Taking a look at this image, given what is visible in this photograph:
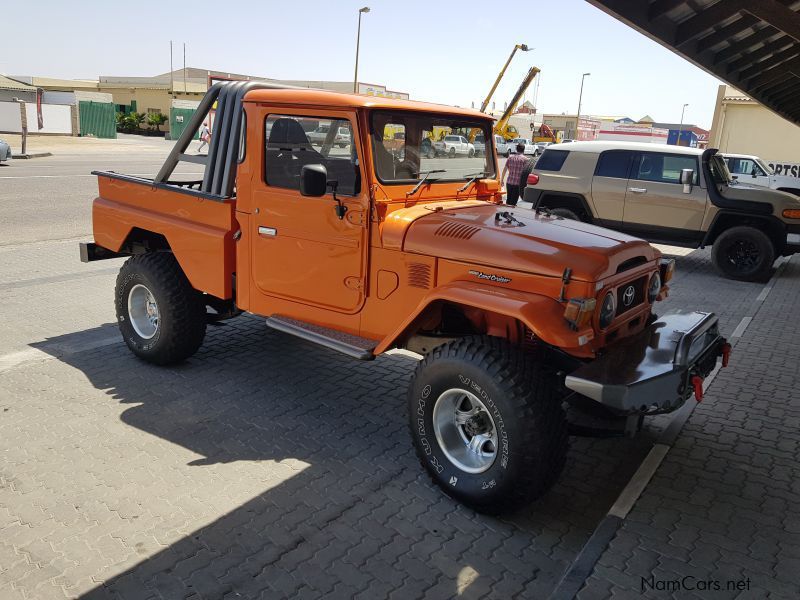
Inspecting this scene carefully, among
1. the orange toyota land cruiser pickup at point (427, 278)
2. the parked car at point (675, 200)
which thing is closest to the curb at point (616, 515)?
the orange toyota land cruiser pickup at point (427, 278)

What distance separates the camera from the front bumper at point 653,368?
324 cm

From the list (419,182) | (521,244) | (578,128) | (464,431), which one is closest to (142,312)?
(419,182)

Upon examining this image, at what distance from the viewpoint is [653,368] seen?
3443 mm

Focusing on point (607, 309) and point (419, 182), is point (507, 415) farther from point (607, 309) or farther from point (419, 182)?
point (419, 182)

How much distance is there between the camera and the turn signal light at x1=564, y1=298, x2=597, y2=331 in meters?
3.37

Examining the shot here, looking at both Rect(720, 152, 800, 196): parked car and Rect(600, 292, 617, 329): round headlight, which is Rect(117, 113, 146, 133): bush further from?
Rect(600, 292, 617, 329): round headlight

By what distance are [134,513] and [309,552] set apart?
1.00m

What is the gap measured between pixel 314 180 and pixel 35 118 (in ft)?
126

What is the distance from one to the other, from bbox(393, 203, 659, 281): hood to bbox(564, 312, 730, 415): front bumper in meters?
0.47

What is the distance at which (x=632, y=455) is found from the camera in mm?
4391

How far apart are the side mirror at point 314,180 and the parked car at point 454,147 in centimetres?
99

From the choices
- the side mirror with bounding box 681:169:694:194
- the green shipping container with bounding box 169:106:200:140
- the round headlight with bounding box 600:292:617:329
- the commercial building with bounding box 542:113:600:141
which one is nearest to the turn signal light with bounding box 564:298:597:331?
the round headlight with bounding box 600:292:617:329

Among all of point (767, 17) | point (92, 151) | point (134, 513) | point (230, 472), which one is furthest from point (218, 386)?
point (92, 151)

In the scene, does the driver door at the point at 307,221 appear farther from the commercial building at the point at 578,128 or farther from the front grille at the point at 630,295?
the commercial building at the point at 578,128
